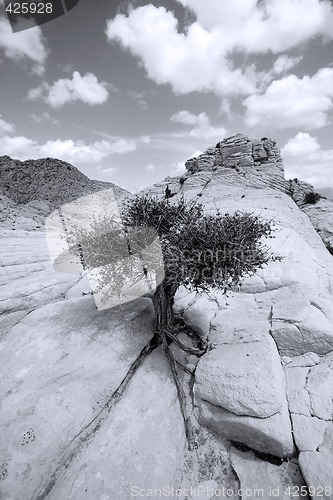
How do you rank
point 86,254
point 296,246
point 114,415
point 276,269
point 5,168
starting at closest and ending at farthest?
point 114,415
point 86,254
point 276,269
point 296,246
point 5,168

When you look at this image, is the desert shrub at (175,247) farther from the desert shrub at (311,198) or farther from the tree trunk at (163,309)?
the desert shrub at (311,198)

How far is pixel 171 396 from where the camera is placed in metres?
9.24

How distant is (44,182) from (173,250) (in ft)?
357

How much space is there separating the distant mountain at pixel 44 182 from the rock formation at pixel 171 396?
8135 cm

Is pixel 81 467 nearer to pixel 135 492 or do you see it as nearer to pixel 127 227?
pixel 135 492

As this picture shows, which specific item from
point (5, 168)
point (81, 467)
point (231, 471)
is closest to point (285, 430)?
point (231, 471)

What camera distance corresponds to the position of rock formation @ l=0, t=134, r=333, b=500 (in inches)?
278

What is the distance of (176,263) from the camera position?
9477mm

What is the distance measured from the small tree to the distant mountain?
265 ft

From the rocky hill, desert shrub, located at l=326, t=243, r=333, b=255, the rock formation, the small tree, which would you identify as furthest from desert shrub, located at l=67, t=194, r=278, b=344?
the rocky hill

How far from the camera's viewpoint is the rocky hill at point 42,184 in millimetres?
86881

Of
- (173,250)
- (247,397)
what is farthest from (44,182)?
(247,397)

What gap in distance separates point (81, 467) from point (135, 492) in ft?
5.43

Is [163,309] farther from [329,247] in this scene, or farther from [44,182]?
[44,182]
